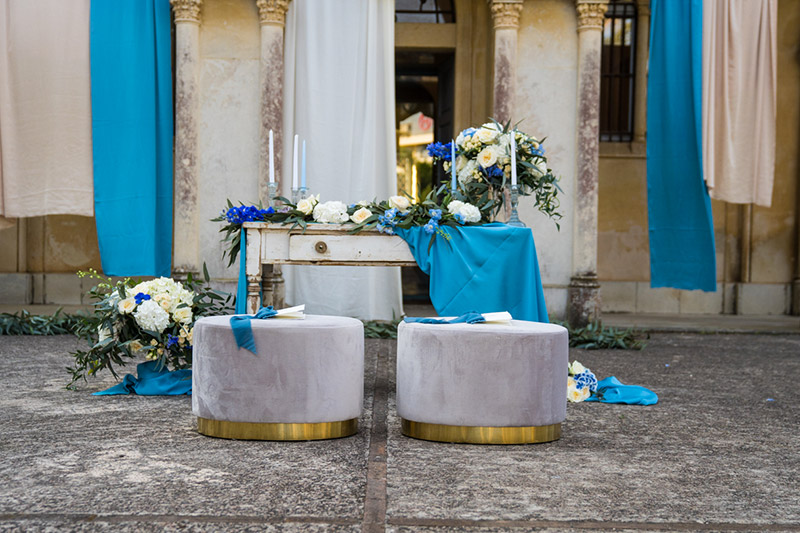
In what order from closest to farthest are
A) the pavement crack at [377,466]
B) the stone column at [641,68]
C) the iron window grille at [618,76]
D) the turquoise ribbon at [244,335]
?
1. the pavement crack at [377,466]
2. the turquoise ribbon at [244,335]
3. the stone column at [641,68]
4. the iron window grille at [618,76]

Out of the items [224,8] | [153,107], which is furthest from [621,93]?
[153,107]

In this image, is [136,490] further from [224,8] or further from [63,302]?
[63,302]

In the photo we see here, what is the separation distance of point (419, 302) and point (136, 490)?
26.9 feet

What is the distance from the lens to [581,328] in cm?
778

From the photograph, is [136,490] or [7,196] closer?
[136,490]

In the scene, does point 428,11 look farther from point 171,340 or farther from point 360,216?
point 171,340

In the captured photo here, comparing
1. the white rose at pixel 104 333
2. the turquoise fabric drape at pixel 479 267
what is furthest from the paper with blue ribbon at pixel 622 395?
the white rose at pixel 104 333

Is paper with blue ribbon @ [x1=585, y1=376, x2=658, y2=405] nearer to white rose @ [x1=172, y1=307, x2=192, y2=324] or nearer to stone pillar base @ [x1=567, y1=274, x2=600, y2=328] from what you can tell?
white rose @ [x1=172, y1=307, x2=192, y2=324]

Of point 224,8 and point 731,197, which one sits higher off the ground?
point 224,8

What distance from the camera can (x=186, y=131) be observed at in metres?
7.81

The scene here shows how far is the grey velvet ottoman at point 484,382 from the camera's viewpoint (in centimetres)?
331

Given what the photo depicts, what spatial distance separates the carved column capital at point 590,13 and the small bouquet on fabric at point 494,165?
3630 mm

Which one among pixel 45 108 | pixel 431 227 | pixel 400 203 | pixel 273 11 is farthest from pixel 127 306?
pixel 273 11

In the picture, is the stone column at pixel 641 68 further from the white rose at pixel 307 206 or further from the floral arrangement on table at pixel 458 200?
the white rose at pixel 307 206
